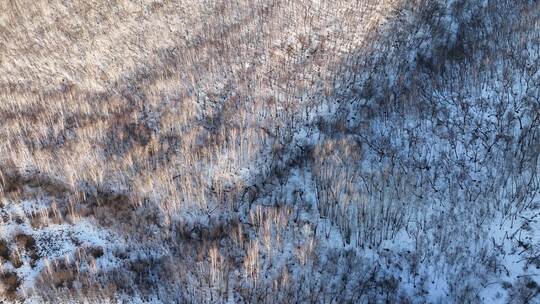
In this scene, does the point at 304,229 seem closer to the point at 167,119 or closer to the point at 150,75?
the point at 167,119

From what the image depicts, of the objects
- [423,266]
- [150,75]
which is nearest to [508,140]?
[423,266]

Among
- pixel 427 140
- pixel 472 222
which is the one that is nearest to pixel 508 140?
pixel 427 140

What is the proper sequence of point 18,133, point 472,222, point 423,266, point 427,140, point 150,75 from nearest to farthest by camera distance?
point 423,266, point 472,222, point 427,140, point 18,133, point 150,75

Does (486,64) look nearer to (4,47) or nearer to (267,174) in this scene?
(267,174)

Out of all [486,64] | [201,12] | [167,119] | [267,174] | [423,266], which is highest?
[201,12]

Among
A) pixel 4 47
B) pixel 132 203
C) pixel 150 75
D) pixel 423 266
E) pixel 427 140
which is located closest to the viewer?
pixel 423 266

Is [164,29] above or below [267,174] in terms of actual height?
above

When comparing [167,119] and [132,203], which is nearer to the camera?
[132,203]
